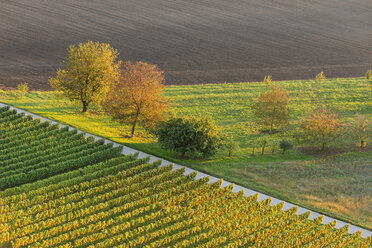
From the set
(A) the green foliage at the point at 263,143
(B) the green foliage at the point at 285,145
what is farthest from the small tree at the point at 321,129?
(A) the green foliage at the point at 263,143

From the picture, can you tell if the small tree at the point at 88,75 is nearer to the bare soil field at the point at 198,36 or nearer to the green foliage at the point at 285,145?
the bare soil field at the point at 198,36

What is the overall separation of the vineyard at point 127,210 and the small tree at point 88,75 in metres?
15.2

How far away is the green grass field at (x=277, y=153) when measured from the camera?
128 ft

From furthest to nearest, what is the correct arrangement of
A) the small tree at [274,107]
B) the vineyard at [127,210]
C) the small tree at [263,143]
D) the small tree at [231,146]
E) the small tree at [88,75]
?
1. the small tree at [88,75]
2. the small tree at [274,107]
3. the small tree at [263,143]
4. the small tree at [231,146]
5. the vineyard at [127,210]

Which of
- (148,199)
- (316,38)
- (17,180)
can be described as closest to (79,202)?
(148,199)

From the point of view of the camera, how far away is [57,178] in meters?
38.1

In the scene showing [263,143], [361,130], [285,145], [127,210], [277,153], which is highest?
[361,130]

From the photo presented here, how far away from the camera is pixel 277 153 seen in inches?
1982

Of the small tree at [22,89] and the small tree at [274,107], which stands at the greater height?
the small tree at [274,107]

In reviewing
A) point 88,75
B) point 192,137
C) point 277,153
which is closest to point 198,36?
point 88,75

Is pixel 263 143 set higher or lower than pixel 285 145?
lower

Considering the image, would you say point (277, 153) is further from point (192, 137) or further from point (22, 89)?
point (22, 89)

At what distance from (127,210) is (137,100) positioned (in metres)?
18.3

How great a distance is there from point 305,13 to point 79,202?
93.9m
